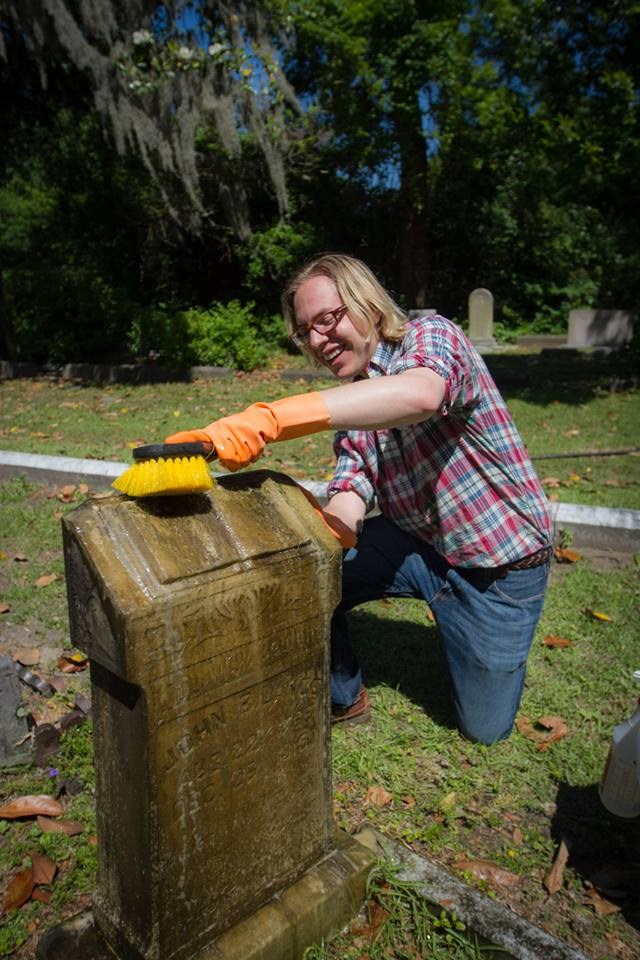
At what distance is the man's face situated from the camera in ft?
7.11

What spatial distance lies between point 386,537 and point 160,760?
143cm

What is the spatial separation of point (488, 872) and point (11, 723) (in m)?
1.72

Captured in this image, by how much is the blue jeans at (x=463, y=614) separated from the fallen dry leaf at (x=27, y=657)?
144 cm

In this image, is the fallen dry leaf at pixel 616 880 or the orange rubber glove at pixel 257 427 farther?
the fallen dry leaf at pixel 616 880

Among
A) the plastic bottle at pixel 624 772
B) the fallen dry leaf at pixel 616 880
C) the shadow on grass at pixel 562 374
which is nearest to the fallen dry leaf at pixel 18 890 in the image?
the fallen dry leaf at pixel 616 880

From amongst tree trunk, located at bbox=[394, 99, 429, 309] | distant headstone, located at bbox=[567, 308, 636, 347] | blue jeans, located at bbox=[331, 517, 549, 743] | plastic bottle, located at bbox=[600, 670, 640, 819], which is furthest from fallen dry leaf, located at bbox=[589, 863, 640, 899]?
distant headstone, located at bbox=[567, 308, 636, 347]

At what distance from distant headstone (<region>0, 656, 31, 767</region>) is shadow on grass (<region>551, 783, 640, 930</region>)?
1887 mm

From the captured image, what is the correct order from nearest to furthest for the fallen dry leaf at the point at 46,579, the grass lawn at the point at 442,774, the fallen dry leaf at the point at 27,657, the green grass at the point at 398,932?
the green grass at the point at 398,932, the grass lawn at the point at 442,774, the fallen dry leaf at the point at 27,657, the fallen dry leaf at the point at 46,579

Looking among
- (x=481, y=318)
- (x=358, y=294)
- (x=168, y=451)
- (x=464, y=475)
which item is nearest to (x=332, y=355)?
(x=358, y=294)

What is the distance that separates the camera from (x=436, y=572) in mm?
2648

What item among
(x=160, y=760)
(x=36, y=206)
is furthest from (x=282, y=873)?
(x=36, y=206)

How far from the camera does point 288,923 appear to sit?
1.74 m

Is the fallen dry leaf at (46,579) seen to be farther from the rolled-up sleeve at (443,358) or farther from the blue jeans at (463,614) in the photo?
the rolled-up sleeve at (443,358)

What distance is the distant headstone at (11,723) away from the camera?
8.24 ft
